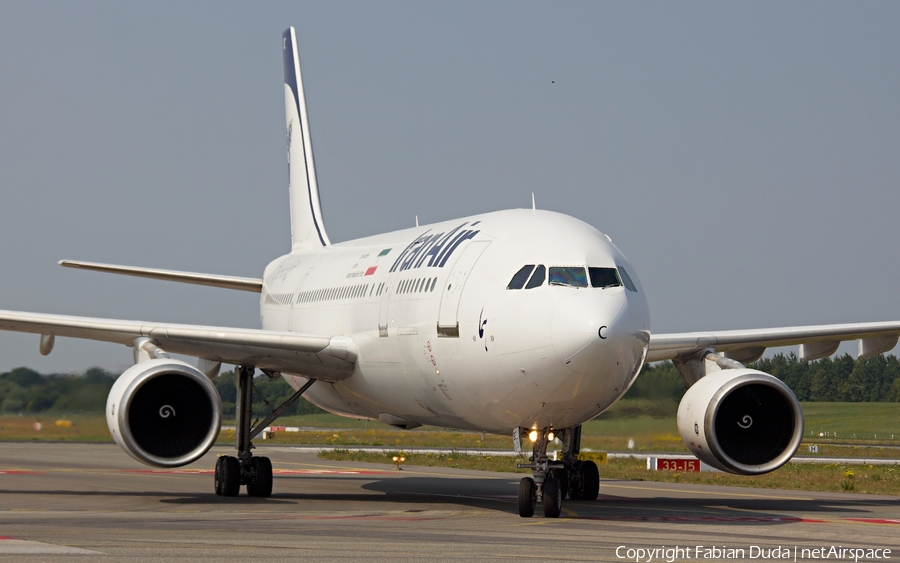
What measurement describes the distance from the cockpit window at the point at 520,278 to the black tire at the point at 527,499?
2504 millimetres

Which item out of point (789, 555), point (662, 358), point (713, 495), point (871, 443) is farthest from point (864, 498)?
point (871, 443)

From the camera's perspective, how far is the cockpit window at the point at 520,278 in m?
15.0

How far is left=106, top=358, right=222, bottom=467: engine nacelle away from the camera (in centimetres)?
1717

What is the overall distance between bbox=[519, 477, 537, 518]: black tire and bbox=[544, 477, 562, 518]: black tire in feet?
0.54

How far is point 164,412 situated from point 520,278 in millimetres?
5985

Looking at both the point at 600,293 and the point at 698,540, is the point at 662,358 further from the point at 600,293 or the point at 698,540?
the point at 698,540

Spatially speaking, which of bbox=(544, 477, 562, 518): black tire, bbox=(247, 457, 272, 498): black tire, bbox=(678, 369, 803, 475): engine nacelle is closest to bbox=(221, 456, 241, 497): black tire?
bbox=(247, 457, 272, 498): black tire

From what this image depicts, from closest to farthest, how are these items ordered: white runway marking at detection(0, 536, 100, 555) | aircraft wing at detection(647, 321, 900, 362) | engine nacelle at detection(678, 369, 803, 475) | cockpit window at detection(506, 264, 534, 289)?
white runway marking at detection(0, 536, 100, 555) < cockpit window at detection(506, 264, 534, 289) < engine nacelle at detection(678, 369, 803, 475) < aircraft wing at detection(647, 321, 900, 362)

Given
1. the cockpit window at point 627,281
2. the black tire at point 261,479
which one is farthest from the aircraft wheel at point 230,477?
the cockpit window at point 627,281

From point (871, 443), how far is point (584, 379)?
49.4 metres

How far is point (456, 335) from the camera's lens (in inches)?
622

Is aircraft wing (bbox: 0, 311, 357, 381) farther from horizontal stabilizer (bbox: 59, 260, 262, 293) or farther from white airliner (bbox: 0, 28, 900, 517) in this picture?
horizontal stabilizer (bbox: 59, 260, 262, 293)

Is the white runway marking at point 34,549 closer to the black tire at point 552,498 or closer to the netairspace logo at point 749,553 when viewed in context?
the netairspace logo at point 749,553

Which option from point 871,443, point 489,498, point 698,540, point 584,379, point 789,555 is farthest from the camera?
point 871,443
